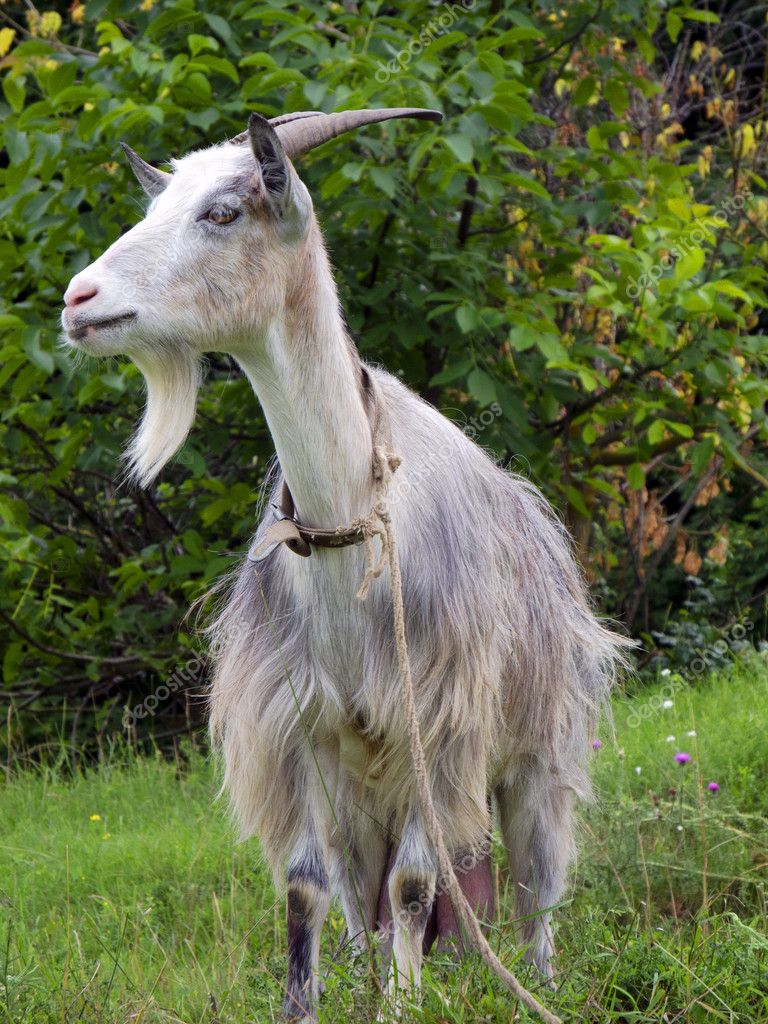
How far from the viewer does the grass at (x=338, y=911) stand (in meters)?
3.04

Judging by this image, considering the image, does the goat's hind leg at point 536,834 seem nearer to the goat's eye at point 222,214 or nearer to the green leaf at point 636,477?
the goat's eye at point 222,214

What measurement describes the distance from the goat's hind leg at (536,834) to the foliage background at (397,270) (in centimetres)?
165

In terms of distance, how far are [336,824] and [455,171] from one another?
2474mm

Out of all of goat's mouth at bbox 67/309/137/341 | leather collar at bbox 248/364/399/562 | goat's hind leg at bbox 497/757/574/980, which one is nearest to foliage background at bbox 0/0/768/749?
leather collar at bbox 248/364/399/562

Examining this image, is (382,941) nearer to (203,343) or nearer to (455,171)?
(203,343)

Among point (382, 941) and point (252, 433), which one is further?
point (252, 433)

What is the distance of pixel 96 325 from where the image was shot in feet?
9.37

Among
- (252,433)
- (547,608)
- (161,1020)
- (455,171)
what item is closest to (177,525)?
(252,433)

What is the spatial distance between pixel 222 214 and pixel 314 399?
0.47m

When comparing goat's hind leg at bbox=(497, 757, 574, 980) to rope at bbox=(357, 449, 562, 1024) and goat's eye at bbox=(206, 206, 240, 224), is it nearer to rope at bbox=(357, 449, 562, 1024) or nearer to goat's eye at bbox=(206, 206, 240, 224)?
rope at bbox=(357, 449, 562, 1024)

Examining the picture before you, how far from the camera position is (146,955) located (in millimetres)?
4195

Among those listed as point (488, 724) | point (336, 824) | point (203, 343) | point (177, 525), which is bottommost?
point (177, 525)

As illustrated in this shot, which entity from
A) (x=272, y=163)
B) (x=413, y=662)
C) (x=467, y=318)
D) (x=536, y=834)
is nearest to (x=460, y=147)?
(x=467, y=318)

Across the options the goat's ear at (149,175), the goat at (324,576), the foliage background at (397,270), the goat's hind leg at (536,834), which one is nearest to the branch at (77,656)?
the foliage background at (397,270)
